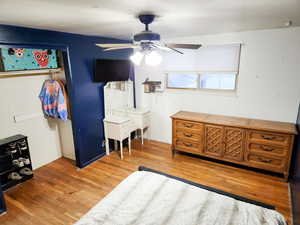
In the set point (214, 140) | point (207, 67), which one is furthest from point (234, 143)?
point (207, 67)

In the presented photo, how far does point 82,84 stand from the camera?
345 centimetres

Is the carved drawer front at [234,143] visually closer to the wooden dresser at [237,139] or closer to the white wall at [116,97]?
the wooden dresser at [237,139]

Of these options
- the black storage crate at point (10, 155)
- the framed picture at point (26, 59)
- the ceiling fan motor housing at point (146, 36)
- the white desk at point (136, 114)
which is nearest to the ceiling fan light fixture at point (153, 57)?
the ceiling fan motor housing at point (146, 36)

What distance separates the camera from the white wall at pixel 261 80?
10.3ft

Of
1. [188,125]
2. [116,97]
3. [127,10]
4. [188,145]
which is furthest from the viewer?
[116,97]

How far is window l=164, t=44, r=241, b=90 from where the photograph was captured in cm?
356

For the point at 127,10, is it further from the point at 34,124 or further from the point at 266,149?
the point at 266,149

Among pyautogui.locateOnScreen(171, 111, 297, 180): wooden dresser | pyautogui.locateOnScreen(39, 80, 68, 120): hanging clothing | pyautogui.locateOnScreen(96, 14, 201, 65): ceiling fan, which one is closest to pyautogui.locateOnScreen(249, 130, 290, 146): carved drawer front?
pyautogui.locateOnScreen(171, 111, 297, 180): wooden dresser

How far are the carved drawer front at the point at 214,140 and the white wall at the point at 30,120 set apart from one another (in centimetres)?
286

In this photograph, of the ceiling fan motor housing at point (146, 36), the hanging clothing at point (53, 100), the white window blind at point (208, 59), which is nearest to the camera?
the ceiling fan motor housing at point (146, 36)

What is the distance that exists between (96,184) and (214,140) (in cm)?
210

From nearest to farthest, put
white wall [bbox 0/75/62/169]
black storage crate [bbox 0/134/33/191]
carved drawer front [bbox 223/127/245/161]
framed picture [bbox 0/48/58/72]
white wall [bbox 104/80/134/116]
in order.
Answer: framed picture [bbox 0/48/58/72] < black storage crate [bbox 0/134/33/191] < white wall [bbox 0/75/62/169] < carved drawer front [bbox 223/127/245/161] < white wall [bbox 104/80/134/116]

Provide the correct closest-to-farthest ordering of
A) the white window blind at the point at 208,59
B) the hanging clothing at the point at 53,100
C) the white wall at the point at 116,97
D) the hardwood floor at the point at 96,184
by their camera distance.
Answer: the hardwood floor at the point at 96,184 → the hanging clothing at the point at 53,100 → the white window blind at the point at 208,59 → the white wall at the point at 116,97

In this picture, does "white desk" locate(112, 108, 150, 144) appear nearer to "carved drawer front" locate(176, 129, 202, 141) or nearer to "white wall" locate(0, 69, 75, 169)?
"carved drawer front" locate(176, 129, 202, 141)
